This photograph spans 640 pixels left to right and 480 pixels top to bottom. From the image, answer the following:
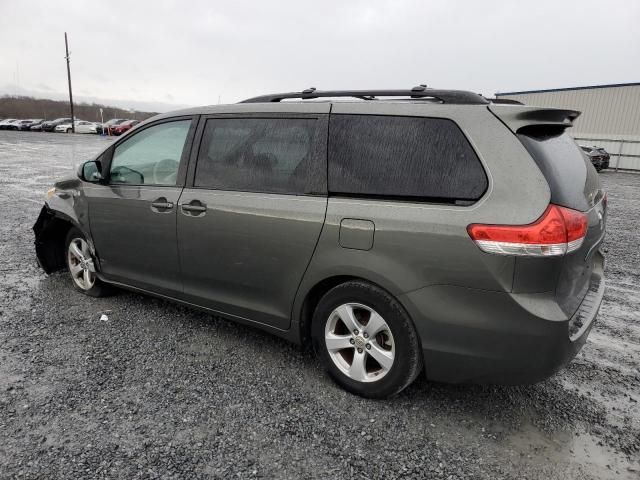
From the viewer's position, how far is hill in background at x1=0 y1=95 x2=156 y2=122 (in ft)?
242

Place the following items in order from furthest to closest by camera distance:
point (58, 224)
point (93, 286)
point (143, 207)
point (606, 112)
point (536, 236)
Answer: point (606, 112)
point (58, 224)
point (93, 286)
point (143, 207)
point (536, 236)

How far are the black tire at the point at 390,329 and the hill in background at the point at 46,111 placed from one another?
7430 centimetres

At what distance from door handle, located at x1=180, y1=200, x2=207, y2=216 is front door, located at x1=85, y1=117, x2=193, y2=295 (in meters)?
0.12

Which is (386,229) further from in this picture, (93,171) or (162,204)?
(93,171)

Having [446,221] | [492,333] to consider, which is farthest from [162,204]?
[492,333]

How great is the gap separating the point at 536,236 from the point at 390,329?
3.00 feet

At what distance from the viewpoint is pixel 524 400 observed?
3.00 metres

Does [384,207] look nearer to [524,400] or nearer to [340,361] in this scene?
[340,361]

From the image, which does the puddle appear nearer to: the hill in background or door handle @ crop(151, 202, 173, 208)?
door handle @ crop(151, 202, 173, 208)

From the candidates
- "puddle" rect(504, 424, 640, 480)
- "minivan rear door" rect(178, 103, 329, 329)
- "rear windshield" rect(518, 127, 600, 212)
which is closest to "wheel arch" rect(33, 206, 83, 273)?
"minivan rear door" rect(178, 103, 329, 329)

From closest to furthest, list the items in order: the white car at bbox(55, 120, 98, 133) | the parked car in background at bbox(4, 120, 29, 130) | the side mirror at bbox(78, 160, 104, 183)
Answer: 1. the side mirror at bbox(78, 160, 104, 183)
2. the white car at bbox(55, 120, 98, 133)
3. the parked car in background at bbox(4, 120, 29, 130)

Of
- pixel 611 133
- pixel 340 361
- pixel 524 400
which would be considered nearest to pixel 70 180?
pixel 340 361

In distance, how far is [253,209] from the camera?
316cm

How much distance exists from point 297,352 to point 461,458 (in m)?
1.43
